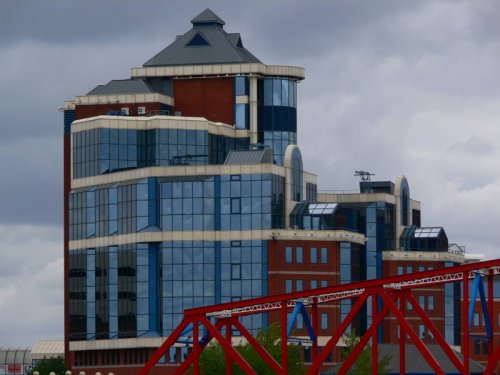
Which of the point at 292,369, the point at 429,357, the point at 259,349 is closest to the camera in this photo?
the point at 429,357

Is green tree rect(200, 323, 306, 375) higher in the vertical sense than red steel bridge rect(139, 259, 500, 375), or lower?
lower

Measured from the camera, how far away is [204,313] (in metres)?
130

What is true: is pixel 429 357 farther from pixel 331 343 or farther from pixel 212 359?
pixel 212 359

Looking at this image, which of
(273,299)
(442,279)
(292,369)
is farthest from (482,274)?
(292,369)

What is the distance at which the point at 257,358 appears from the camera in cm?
18300

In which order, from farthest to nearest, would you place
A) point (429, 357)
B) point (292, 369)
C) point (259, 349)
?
point (292, 369), point (259, 349), point (429, 357)

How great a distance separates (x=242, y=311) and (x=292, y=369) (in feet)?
158

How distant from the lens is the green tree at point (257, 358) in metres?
182

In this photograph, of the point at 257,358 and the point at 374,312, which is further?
the point at 257,358

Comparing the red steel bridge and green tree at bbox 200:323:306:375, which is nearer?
the red steel bridge

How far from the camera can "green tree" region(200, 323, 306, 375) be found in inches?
7151

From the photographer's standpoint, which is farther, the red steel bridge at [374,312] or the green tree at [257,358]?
the green tree at [257,358]

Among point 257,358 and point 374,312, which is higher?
point 374,312

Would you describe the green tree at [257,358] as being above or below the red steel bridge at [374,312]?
below
